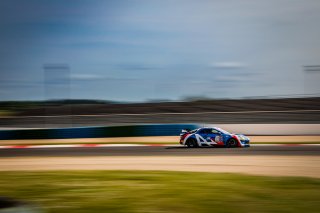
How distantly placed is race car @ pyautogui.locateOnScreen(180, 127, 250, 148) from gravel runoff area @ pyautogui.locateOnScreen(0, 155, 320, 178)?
134 inches

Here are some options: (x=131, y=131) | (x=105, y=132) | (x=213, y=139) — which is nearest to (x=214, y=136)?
(x=213, y=139)

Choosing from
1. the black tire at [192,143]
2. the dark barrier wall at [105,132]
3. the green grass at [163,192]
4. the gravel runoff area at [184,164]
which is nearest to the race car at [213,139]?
the black tire at [192,143]

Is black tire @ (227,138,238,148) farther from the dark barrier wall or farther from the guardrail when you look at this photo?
the dark barrier wall

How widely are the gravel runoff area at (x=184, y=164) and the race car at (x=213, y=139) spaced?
3.39 metres

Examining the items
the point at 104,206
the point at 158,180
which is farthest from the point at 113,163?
the point at 104,206

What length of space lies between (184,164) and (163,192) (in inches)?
194

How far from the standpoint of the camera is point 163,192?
7.36 m

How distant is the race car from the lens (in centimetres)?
1709

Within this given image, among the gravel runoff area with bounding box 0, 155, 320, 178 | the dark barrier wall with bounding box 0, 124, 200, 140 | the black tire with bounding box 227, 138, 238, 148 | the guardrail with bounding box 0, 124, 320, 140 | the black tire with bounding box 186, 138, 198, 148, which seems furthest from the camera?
the dark barrier wall with bounding box 0, 124, 200, 140

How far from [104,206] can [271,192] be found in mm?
2891

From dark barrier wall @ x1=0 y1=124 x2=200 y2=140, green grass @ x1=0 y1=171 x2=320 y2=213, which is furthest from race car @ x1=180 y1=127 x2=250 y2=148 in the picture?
green grass @ x1=0 y1=171 x2=320 y2=213

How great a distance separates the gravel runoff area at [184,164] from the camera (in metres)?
10.9

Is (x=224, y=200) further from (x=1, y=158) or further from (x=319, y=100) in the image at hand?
(x=319, y=100)

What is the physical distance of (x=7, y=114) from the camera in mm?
41531
